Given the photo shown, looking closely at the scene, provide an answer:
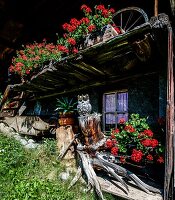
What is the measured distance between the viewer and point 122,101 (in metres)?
6.16

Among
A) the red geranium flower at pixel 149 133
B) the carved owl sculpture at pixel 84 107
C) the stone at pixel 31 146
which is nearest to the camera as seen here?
the red geranium flower at pixel 149 133

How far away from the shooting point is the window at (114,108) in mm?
6109

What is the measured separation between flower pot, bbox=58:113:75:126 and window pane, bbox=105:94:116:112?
3.99 ft

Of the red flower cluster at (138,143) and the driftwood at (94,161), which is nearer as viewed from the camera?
the red flower cluster at (138,143)

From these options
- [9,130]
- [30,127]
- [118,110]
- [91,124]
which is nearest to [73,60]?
[91,124]

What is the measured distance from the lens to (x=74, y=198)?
4.56 m

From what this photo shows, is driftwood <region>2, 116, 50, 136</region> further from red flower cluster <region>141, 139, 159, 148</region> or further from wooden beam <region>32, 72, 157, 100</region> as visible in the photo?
red flower cluster <region>141, 139, 159, 148</region>

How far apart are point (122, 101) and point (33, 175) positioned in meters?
3.40

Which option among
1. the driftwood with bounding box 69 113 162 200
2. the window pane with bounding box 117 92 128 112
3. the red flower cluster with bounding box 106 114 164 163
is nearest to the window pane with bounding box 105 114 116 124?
the window pane with bounding box 117 92 128 112

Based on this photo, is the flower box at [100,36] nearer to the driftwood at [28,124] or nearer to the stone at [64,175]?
the driftwood at [28,124]

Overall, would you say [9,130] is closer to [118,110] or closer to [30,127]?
[30,127]

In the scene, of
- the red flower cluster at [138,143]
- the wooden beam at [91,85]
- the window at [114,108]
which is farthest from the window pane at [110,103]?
the red flower cluster at [138,143]

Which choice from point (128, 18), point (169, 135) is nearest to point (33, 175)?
point (169, 135)

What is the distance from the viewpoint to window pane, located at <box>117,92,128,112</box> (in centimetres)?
608
